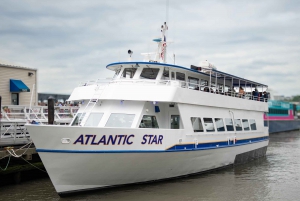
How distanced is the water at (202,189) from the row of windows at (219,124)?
1899 mm

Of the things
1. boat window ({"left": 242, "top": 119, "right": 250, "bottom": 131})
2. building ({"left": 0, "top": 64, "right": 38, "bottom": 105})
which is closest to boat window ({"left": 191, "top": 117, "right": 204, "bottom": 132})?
boat window ({"left": 242, "top": 119, "right": 250, "bottom": 131})

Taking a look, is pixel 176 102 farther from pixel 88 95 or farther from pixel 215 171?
pixel 215 171

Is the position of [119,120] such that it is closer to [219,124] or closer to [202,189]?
[202,189]

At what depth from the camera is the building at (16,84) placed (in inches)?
902

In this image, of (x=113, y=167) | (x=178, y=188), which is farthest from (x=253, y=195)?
(x=113, y=167)

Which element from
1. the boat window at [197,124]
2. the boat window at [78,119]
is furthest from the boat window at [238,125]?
the boat window at [78,119]

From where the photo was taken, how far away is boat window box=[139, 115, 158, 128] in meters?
12.5

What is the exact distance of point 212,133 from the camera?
14.7 meters

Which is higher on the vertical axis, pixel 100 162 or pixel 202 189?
pixel 100 162

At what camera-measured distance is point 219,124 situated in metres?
15.6

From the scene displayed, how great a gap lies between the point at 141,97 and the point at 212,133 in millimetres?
3981

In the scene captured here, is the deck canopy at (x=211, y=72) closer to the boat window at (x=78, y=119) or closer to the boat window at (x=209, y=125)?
the boat window at (x=209, y=125)

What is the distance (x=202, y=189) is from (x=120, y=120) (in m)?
3.73

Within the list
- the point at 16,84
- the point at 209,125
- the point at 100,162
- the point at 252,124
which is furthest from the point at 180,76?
the point at 16,84
